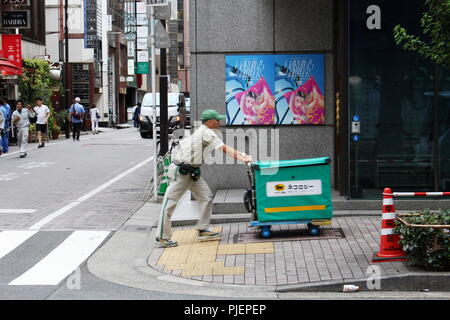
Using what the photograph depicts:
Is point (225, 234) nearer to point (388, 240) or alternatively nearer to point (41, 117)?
point (388, 240)

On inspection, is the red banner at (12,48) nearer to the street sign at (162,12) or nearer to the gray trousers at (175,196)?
the street sign at (162,12)

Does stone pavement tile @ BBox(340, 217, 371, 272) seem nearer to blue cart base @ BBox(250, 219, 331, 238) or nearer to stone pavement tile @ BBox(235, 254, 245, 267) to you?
blue cart base @ BBox(250, 219, 331, 238)

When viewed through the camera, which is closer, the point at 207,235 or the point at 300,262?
the point at 300,262

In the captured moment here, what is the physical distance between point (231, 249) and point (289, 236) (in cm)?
103

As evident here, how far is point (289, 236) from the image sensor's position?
10375 mm

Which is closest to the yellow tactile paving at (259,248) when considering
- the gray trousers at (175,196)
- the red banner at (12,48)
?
the gray trousers at (175,196)

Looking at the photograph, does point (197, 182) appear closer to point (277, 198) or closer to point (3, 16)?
point (277, 198)

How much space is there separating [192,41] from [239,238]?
4.63 m

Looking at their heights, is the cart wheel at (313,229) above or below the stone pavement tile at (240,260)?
above

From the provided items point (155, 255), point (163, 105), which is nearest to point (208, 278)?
point (155, 255)

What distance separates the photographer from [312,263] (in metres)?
8.63

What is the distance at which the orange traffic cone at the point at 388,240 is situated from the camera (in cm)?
838

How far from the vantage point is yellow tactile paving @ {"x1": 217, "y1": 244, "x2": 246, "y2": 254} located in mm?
9562

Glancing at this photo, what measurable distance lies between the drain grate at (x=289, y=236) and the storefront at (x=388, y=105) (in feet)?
6.95
